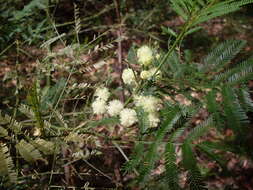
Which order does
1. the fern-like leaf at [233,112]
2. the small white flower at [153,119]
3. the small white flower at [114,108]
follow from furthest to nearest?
1. the small white flower at [114,108]
2. the small white flower at [153,119]
3. the fern-like leaf at [233,112]

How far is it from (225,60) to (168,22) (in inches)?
178

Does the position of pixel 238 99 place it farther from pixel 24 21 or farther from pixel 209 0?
pixel 24 21

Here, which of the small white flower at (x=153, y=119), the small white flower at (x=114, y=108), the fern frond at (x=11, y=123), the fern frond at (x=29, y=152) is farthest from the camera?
the small white flower at (x=114, y=108)

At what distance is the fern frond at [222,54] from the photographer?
1.21m

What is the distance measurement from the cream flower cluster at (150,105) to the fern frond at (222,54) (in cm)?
31

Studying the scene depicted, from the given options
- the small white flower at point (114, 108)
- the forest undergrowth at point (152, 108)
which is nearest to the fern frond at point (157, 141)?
the forest undergrowth at point (152, 108)

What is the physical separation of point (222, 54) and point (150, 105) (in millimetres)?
423

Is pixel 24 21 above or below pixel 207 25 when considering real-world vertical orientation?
below

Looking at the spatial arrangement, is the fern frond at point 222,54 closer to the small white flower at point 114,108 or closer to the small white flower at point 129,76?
the small white flower at point 129,76

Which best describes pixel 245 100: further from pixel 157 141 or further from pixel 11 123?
pixel 11 123

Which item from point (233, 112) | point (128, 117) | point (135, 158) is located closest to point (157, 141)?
point (135, 158)

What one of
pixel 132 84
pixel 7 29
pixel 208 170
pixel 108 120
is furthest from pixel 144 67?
pixel 208 170

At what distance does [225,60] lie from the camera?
4.04 ft

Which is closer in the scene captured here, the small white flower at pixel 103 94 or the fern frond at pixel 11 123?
the fern frond at pixel 11 123
